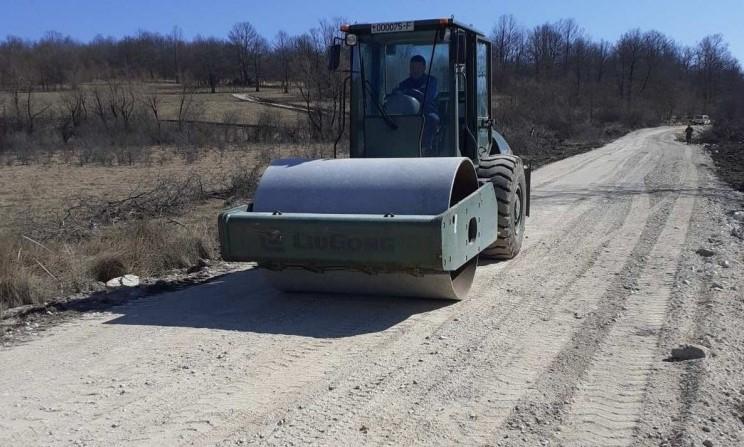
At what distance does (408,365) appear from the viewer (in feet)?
17.2

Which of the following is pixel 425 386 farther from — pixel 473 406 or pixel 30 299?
pixel 30 299

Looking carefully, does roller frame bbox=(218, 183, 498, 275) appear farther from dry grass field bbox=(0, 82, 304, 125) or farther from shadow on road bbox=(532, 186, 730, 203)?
dry grass field bbox=(0, 82, 304, 125)

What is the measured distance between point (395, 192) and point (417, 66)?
2.25 meters

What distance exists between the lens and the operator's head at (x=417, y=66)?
26.5 feet

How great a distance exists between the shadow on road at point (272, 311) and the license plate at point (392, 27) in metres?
2.99

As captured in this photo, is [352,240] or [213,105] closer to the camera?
[352,240]

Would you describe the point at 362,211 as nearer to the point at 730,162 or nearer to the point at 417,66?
the point at 417,66

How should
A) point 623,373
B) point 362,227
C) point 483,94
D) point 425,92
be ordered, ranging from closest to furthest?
point 623,373
point 362,227
point 425,92
point 483,94

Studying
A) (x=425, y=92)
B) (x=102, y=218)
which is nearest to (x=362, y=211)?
(x=425, y=92)

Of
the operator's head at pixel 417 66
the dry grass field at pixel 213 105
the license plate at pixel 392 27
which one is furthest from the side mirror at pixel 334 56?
the dry grass field at pixel 213 105

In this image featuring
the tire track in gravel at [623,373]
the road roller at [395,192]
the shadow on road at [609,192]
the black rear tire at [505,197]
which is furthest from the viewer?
the shadow on road at [609,192]

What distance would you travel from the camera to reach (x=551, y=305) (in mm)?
A: 6805

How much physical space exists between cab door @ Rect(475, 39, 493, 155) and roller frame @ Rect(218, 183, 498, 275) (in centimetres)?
246

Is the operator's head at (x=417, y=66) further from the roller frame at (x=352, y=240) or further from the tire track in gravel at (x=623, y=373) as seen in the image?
the tire track in gravel at (x=623, y=373)
